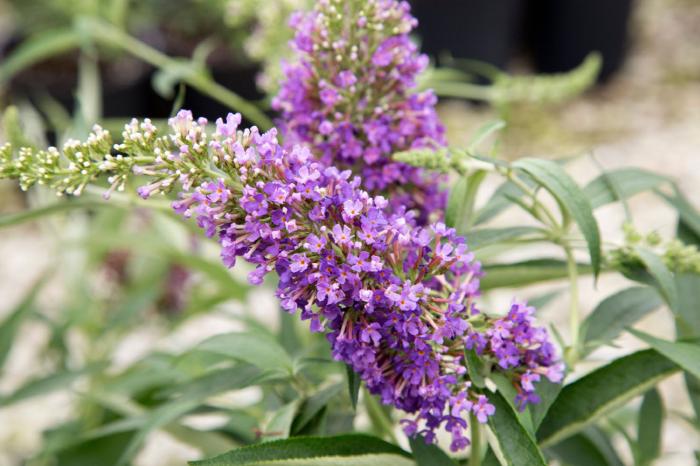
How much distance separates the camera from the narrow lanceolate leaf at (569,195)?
0.81m

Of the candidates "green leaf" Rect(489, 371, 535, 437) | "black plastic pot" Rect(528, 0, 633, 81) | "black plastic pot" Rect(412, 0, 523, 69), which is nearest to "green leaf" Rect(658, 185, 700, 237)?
"green leaf" Rect(489, 371, 535, 437)

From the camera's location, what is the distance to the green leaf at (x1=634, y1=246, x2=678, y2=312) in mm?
830

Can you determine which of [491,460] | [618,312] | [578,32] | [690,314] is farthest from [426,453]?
[578,32]

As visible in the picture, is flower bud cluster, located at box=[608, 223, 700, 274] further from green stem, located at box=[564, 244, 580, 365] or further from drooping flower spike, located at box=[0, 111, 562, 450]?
drooping flower spike, located at box=[0, 111, 562, 450]

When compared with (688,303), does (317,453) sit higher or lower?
lower

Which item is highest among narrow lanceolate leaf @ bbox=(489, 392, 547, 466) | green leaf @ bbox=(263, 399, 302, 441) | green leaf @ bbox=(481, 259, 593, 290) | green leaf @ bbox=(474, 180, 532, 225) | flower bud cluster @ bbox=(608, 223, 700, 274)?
green leaf @ bbox=(474, 180, 532, 225)

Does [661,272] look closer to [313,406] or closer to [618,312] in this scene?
[618,312]

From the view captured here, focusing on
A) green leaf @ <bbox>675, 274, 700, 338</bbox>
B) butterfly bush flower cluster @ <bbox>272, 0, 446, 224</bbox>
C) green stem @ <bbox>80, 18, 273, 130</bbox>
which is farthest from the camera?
green stem @ <bbox>80, 18, 273, 130</bbox>

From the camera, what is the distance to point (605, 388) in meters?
0.87

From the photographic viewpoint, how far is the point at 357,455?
81cm

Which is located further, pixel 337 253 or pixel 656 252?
pixel 656 252

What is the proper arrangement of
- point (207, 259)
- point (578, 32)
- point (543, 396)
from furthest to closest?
1. point (578, 32)
2. point (207, 259)
3. point (543, 396)

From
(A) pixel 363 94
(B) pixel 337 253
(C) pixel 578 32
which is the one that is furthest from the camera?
(C) pixel 578 32

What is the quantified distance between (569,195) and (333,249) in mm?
244
